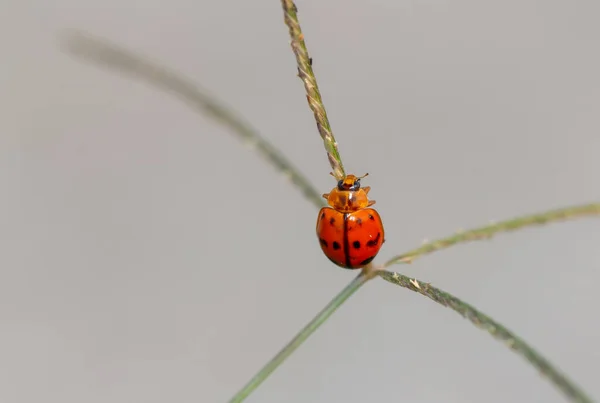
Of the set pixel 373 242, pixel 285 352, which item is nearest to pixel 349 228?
pixel 373 242

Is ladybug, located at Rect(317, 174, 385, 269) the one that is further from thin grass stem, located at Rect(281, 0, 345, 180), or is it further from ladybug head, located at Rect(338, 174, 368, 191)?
thin grass stem, located at Rect(281, 0, 345, 180)

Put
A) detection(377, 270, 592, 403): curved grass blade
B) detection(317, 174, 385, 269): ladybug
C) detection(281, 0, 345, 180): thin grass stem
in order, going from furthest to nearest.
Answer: detection(317, 174, 385, 269): ladybug < detection(281, 0, 345, 180): thin grass stem < detection(377, 270, 592, 403): curved grass blade

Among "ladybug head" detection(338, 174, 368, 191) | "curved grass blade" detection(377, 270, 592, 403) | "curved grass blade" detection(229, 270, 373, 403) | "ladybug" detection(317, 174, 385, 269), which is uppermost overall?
"ladybug head" detection(338, 174, 368, 191)

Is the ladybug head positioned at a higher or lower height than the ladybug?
higher

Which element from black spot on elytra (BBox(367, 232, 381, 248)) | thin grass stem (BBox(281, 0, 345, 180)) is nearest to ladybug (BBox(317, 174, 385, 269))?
black spot on elytra (BBox(367, 232, 381, 248))

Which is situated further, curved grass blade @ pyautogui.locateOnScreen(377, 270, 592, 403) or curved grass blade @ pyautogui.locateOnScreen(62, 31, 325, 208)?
curved grass blade @ pyautogui.locateOnScreen(62, 31, 325, 208)

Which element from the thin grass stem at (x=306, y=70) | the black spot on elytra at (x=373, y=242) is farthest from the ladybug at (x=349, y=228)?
the thin grass stem at (x=306, y=70)

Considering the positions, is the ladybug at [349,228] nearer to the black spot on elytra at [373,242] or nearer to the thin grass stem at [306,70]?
the black spot on elytra at [373,242]
